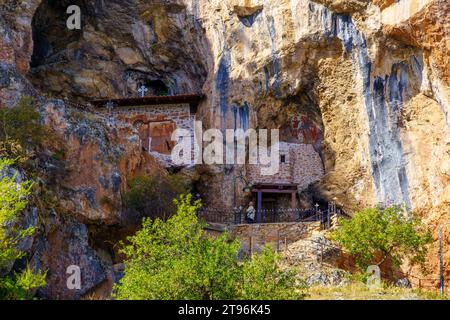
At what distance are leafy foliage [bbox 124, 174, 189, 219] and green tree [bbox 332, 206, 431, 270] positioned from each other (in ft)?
22.6

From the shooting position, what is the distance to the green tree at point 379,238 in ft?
75.6

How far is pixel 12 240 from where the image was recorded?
60.2 ft

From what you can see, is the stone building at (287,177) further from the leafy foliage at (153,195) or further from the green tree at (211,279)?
the green tree at (211,279)

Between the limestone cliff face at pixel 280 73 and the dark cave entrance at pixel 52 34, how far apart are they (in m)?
0.06

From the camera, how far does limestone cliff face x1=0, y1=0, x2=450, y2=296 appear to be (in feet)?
85.6

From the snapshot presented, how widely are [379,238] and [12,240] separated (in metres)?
11.9

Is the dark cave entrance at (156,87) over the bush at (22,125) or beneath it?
over

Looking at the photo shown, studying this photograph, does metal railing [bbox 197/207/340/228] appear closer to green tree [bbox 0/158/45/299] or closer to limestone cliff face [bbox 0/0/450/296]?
limestone cliff face [bbox 0/0/450/296]

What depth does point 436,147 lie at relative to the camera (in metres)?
26.3

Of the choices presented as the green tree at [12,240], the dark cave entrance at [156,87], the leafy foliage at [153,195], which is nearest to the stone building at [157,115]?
the dark cave entrance at [156,87]

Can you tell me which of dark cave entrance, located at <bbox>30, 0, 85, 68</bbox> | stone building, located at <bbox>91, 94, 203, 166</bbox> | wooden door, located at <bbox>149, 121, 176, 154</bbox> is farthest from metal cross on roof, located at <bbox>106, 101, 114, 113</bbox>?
dark cave entrance, located at <bbox>30, 0, 85, 68</bbox>
